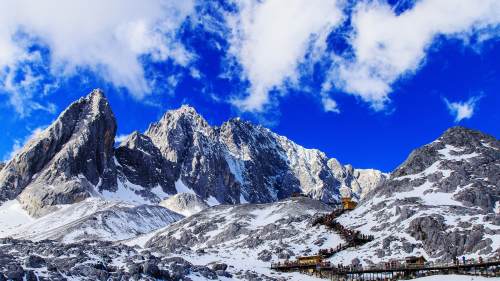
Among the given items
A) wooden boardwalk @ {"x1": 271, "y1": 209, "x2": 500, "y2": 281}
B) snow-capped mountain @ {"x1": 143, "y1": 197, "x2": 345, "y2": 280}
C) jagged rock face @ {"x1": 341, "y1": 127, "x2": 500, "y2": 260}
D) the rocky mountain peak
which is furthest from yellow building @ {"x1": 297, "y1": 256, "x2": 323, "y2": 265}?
the rocky mountain peak

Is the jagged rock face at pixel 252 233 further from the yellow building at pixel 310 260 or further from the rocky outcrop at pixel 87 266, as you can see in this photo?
the rocky outcrop at pixel 87 266

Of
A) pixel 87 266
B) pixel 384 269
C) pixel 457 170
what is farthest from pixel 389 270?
pixel 457 170

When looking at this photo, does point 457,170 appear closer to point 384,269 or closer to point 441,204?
point 441,204

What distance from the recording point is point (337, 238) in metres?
130

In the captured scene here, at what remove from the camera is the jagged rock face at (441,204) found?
350ft

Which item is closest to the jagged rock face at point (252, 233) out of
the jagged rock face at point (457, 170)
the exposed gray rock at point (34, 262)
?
the jagged rock face at point (457, 170)

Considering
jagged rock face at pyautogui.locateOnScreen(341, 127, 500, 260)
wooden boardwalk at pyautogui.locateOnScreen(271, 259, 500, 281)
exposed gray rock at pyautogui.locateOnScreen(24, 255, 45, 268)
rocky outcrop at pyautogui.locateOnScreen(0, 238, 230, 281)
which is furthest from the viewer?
jagged rock face at pyautogui.locateOnScreen(341, 127, 500, 260)

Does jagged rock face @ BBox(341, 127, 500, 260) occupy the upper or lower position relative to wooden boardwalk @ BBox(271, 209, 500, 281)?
upper

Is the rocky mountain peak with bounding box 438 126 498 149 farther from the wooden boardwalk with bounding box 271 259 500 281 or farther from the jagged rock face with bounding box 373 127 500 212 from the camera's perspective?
the wooden boardwalk with bounding box 271 259 500 281

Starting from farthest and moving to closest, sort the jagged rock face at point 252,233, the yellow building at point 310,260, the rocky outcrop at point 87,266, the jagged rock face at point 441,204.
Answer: the jagged rock face at point 252,233 → the jagged rock face at point 441,204 → the yellow building at point 310,260 → the rocky outcrop at point 87,266

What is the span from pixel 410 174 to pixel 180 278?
100m

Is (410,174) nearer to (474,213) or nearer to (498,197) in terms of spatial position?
(498,197)

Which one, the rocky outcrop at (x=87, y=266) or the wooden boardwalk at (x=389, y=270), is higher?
the wooden boardwalk at (x=389, y=270)

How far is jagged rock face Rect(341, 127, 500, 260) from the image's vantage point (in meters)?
107
